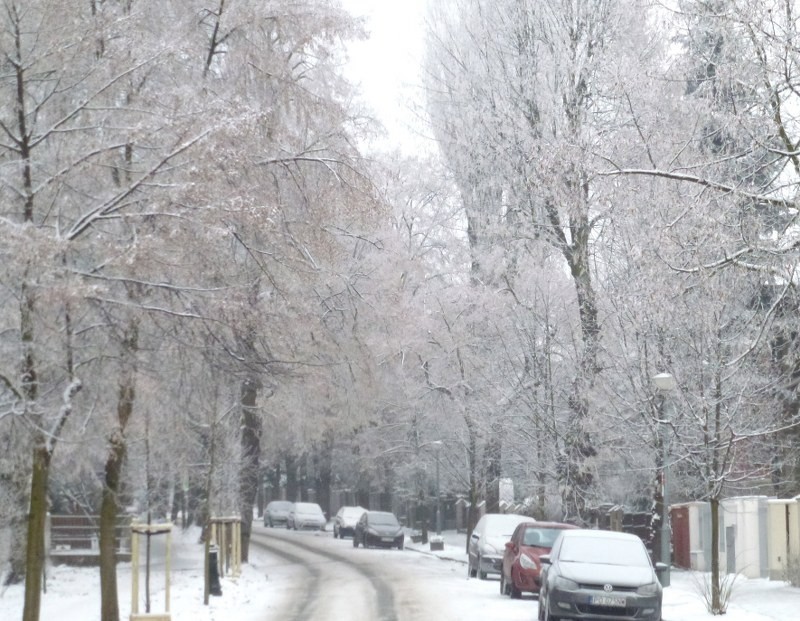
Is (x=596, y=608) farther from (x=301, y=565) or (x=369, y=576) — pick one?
(x=301, y=565)

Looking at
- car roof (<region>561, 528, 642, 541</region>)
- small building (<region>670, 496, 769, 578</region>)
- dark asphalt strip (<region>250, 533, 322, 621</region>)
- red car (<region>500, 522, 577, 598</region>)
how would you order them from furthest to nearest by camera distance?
1. small building (<region>670, 496, 769, 578</region>)
2. red car (<region>500, 522, 577, 598</region>)
3. dark asphalt strip (<region>250, 533, 322, 621</region>)
4. car roof (<region>561, 528, 642, 541</region>)

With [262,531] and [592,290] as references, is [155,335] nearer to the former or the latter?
[592,290]

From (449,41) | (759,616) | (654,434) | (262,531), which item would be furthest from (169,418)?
(262,531)

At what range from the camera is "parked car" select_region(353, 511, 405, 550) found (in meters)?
49.7

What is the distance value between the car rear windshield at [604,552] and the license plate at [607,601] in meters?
1.04

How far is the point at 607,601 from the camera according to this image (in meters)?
17.5

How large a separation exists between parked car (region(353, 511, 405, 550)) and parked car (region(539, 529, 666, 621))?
3108 centimetres

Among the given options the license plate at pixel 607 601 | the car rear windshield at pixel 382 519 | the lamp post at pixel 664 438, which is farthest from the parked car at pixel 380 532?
the license plate at pixel 607 601

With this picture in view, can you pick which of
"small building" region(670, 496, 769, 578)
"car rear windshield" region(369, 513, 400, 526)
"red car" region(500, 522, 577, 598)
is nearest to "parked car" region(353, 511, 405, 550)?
"car rear windshield" region(369, 513, 400, 526)

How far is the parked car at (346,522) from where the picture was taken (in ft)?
196

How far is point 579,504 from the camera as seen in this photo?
31812mm

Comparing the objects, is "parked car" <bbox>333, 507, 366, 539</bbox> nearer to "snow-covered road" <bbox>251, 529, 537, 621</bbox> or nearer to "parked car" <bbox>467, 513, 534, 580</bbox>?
"snow-covered road" <bbox>251, 529, 537, 621</bbox>

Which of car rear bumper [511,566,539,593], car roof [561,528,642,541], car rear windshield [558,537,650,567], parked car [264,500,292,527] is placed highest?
car roof [561,528,642,541]

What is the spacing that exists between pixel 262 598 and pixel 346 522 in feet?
115
